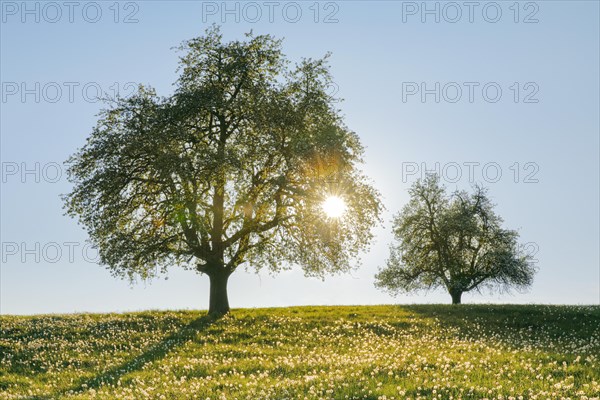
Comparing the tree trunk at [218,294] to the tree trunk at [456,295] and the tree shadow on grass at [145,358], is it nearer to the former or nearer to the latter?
the tree shadow on grass at [145,358]

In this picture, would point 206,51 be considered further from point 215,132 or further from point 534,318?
point 534,318

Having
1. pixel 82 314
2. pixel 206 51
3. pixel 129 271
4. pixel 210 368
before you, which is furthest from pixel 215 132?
pixel 210 368

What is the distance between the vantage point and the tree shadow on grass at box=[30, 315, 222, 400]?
65.0 feet

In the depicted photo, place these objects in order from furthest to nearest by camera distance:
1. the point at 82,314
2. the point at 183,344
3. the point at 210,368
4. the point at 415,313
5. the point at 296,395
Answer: the point at 82,314
the point at 415,313
the point at 183,344
the point at 210,368
the point at 296,395

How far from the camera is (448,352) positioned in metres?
22.7

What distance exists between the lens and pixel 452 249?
52.3 metres

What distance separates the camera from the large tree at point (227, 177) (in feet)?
115

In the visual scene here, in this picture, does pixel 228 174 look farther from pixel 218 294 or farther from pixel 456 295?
pixel 456 295

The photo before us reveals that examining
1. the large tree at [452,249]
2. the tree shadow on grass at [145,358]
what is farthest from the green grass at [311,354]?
the large tree at [452,249]

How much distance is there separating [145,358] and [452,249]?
34.0m

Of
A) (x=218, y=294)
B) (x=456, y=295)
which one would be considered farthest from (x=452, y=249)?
(x=218, y=294)

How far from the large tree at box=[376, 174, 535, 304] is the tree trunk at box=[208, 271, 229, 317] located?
66.8 feet

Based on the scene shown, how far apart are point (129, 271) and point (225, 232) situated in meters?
5.92

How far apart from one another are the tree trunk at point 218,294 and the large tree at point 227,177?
0.21ft
